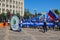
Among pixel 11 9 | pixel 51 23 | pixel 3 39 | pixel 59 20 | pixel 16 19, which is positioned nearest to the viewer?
pixel 3 39

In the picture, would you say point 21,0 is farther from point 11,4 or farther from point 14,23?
point 14,23

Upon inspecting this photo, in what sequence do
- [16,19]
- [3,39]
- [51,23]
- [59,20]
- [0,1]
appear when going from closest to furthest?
[3,39] < [16,19] < [59,20] < [51,23] < [0,1]

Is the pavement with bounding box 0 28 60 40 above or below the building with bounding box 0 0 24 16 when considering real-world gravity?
below

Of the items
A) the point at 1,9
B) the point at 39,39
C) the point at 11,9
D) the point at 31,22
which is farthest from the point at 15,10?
the point at 39,39

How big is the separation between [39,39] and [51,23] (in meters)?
15.7

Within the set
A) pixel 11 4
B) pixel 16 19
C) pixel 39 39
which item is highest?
pixel 11 4

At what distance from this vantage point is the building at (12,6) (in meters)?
112

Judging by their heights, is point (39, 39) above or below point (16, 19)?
below

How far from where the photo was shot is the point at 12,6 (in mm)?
117938

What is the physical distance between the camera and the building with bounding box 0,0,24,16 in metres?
112

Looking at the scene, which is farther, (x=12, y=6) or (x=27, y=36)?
(x=12, y=6)

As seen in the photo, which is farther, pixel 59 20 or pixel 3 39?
pixel 59 20

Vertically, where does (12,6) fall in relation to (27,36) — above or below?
above

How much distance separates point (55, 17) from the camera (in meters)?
30.7
